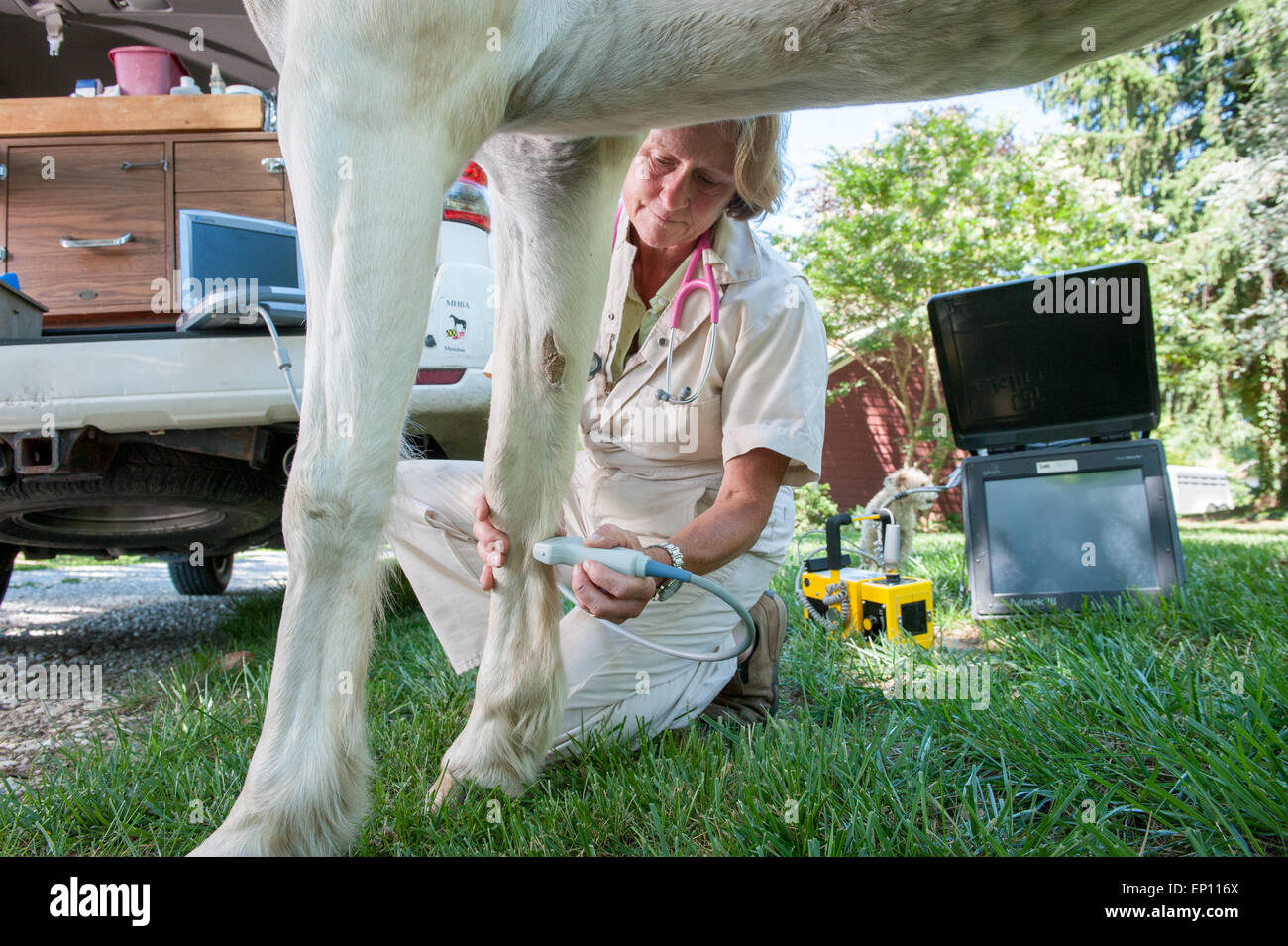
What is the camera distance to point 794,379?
6.06ft

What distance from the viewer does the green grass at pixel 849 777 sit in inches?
52.0

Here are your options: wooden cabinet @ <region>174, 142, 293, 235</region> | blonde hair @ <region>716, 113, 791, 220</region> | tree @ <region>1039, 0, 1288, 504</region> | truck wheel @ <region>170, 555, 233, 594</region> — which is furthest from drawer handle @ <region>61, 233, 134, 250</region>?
tree @ <region>1039, 0, 1288, 504</region>

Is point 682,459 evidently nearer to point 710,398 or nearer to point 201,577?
point 710,398

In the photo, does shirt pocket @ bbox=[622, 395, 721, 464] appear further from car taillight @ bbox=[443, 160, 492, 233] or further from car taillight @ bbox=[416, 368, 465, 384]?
car taillight @ bbox=[443, 160, 492, 233]

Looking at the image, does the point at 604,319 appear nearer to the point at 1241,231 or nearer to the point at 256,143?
the point at 256,143

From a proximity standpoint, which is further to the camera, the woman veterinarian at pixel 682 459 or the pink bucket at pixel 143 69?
the pink bucket at pixel 143 69

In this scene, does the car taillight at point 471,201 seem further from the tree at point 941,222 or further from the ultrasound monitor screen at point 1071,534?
the tree at point 941,222

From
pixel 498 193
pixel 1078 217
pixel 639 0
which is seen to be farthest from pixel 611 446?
pixel 1078 217

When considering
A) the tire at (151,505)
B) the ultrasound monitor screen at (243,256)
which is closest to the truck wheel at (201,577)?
the tire at (151,505)

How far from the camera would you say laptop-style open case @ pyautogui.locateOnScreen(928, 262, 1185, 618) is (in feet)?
10.6

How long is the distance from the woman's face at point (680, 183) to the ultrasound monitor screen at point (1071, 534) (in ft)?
7.06

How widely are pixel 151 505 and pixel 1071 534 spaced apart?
3420mm

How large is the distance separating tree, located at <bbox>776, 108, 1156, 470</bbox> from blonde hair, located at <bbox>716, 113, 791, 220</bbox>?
10.6m

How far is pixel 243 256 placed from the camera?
9.43 ft
